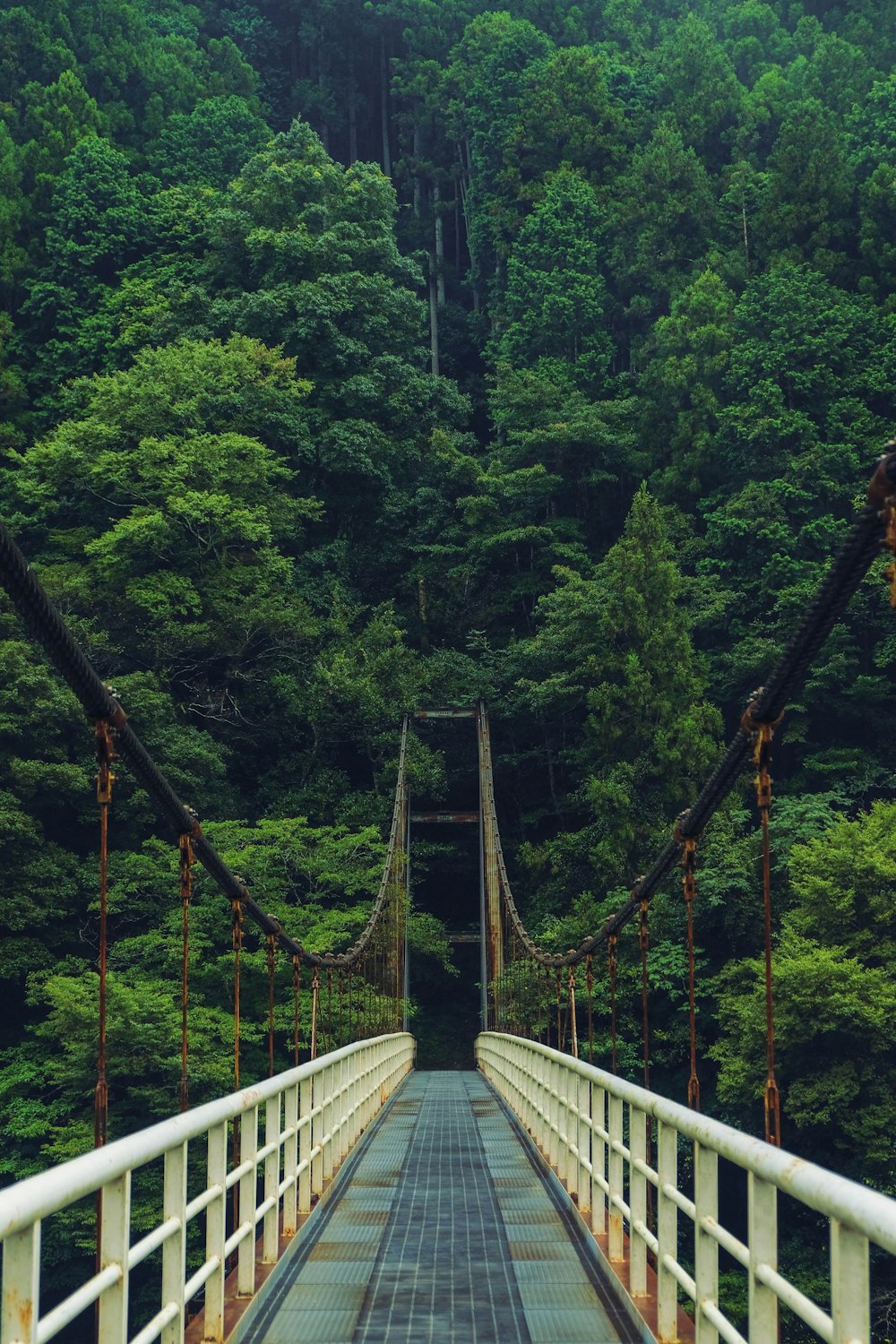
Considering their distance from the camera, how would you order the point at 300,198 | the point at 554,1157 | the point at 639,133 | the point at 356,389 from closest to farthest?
the point at 554,1157
the point at 356,389
the point at 300,198
the point at 639,133

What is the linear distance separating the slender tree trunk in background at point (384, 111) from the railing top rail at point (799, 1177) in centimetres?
5318

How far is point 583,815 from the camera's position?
3397 centimetres

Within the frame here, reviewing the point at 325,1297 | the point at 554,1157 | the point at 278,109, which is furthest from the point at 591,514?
the point at 325,1297

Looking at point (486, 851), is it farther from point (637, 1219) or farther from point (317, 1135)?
point (637, 1219)

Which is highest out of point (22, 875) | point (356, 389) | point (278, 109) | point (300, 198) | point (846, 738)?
point (278, 109)

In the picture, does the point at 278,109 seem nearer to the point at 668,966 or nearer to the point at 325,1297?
the point at 668,966

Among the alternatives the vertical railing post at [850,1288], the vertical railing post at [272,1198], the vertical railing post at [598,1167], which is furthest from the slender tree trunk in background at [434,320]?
the vertical railing post at [850,1288]

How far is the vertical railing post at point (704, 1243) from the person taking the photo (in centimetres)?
340

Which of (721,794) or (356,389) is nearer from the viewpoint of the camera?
(721,794)

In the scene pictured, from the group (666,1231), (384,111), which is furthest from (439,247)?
(666,1231)

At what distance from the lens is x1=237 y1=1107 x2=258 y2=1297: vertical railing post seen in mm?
4504

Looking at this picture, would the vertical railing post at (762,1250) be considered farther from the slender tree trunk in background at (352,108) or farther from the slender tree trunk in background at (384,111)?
the slender tree trunk in background at (352,108)

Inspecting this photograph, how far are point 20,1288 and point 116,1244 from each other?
66cm

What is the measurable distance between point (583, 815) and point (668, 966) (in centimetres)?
1091
